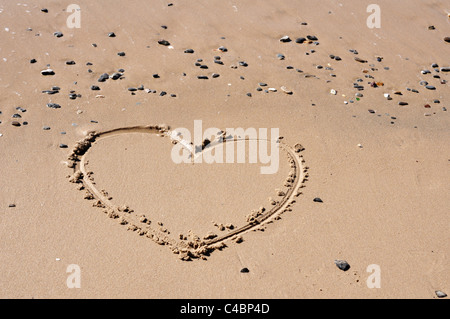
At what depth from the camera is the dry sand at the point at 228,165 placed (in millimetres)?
4402

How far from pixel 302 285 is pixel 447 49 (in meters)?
5.22

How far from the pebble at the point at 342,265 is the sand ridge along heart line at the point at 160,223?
758 mm

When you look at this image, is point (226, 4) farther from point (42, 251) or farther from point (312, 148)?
point (42, 251)

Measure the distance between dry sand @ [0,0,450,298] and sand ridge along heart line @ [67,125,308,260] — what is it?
4cm

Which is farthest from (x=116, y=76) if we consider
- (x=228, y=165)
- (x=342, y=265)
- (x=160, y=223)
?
(x=342, y=265)

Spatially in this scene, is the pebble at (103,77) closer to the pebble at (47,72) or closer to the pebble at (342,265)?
the pebble at (47,72)

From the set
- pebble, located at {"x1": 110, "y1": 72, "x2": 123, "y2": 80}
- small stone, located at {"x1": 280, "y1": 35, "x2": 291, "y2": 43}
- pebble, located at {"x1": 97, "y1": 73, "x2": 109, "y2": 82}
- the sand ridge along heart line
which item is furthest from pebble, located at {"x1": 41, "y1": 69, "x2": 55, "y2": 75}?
small stone, located at {"x1": 280, "y1": 35, "x2": 291, "y2": 43}

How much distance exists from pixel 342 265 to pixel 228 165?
1736mm

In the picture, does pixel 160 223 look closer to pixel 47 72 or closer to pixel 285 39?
pixel 47 72

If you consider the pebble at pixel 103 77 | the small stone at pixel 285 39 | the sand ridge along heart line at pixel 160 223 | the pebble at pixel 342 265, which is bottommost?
the pebble at pixel 342 265

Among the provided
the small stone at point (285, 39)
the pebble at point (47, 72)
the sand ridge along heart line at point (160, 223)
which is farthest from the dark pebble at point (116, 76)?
the small stone at point (285, 39)

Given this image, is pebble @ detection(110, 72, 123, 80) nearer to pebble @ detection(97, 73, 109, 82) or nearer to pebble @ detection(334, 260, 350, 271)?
pebble @ detection(97, 73, 109, 82)

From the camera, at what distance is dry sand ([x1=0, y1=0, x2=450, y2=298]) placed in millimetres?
4402

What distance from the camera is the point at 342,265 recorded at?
4.46 meters
